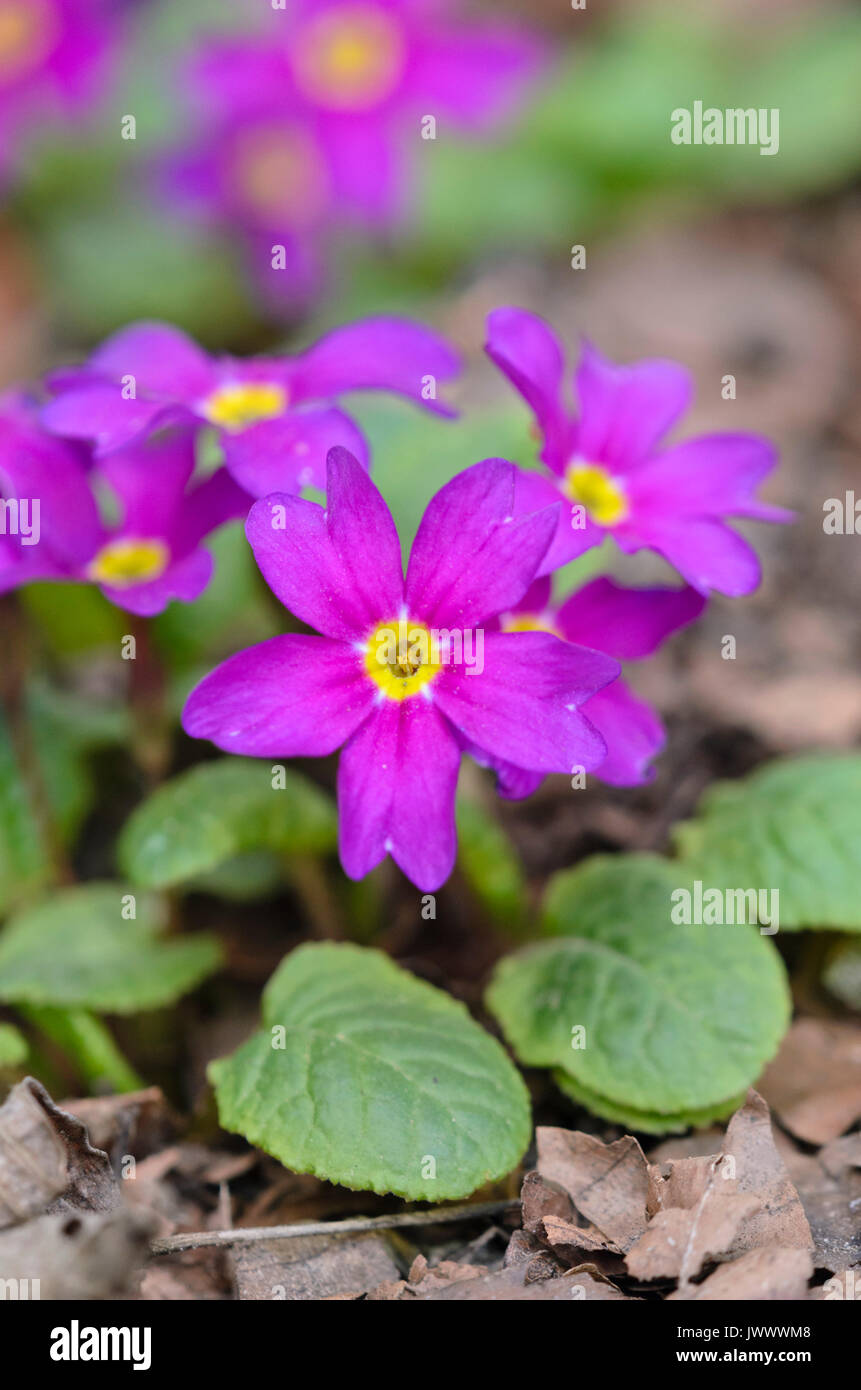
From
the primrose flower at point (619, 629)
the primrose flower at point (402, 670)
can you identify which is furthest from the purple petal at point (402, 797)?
the primrose flower at point (619, 629)

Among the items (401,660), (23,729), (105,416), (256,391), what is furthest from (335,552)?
(23,729)

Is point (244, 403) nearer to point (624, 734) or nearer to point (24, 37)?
point (624, 734)

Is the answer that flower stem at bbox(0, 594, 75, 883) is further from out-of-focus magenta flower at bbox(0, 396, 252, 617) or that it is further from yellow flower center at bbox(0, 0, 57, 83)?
yellow flower center at bbox(0, 0, 57, 83)

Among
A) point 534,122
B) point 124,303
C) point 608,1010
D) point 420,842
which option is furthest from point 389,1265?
point 534,122

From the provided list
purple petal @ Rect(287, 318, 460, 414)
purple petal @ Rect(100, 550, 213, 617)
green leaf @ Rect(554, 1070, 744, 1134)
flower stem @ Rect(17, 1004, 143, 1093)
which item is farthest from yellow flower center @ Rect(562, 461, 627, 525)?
flower stem @ Rect(17, 1004, 143, 1093)

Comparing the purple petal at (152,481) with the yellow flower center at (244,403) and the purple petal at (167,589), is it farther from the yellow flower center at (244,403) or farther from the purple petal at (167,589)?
the purple petal at (167,589)

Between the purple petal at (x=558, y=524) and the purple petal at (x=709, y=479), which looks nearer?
the purple petal at (x=558, y=524)
